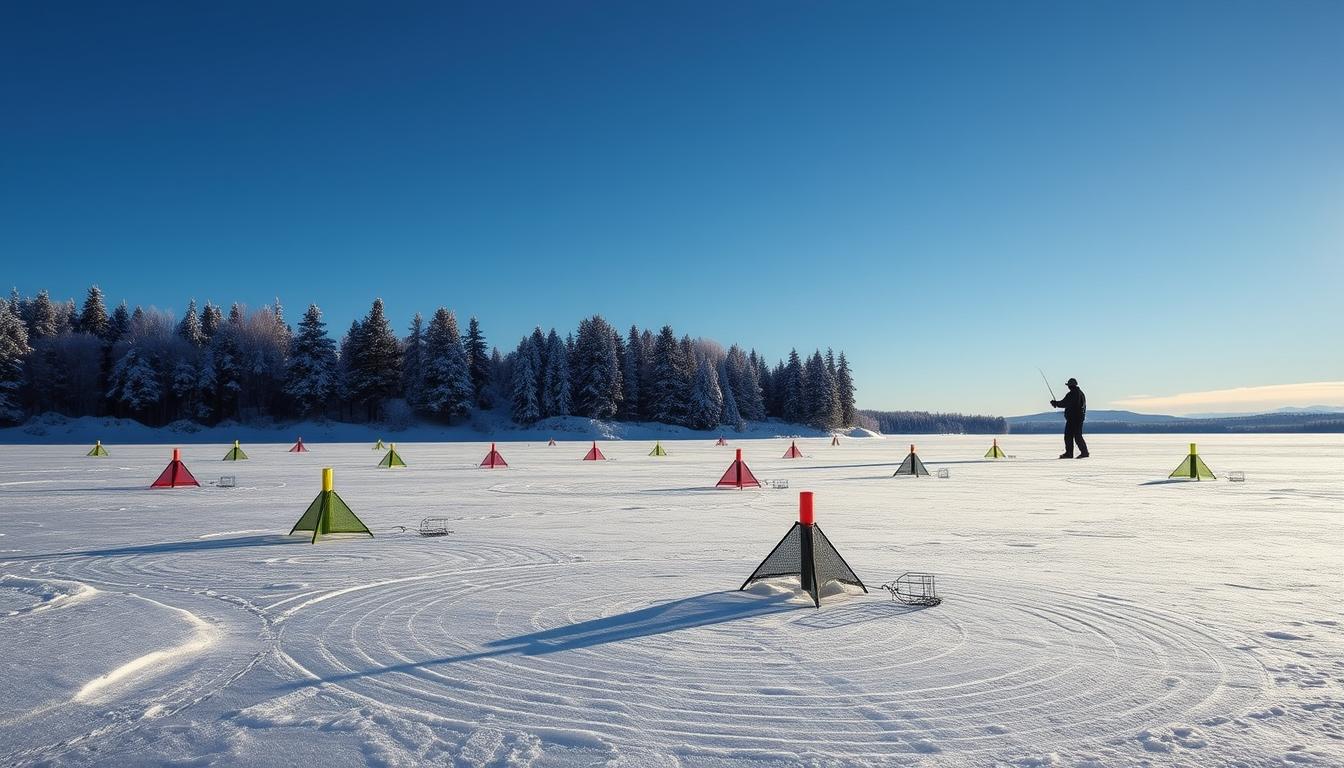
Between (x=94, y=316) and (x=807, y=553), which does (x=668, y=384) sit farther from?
(x=807, y=553)

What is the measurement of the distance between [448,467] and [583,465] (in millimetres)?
4696

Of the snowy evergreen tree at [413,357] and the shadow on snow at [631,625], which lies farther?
the snowy evergreen tree at [413,357]

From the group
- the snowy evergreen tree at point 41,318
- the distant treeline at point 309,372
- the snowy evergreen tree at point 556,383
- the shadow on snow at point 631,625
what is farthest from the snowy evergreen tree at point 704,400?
the shadow on snow at point 631,625

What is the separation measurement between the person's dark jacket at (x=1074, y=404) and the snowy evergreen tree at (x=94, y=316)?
100 meters

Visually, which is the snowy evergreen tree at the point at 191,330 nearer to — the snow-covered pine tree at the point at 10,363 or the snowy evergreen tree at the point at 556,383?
the snow-covered pine tree at the point at 10,363

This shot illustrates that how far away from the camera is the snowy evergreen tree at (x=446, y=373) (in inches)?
2931

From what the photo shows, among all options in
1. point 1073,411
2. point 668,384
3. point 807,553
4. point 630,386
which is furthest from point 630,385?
point 807,553

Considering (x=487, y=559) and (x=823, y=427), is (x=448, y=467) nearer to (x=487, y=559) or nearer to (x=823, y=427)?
(x=487, y=559)

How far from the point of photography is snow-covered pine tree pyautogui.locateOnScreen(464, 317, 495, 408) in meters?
84.1

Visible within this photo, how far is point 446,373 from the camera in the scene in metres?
74.5

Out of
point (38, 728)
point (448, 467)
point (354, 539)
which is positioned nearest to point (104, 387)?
point (448, 467)

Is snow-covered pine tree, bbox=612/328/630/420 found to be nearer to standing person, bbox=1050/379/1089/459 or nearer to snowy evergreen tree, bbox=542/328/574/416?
snowy evergreen tree, bbox=542/328/574/416

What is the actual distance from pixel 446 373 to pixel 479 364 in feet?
36.1

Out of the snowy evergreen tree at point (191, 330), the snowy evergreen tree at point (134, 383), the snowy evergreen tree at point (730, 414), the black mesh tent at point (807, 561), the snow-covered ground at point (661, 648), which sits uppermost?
the snowy evergreen tree at point (191, 330)
